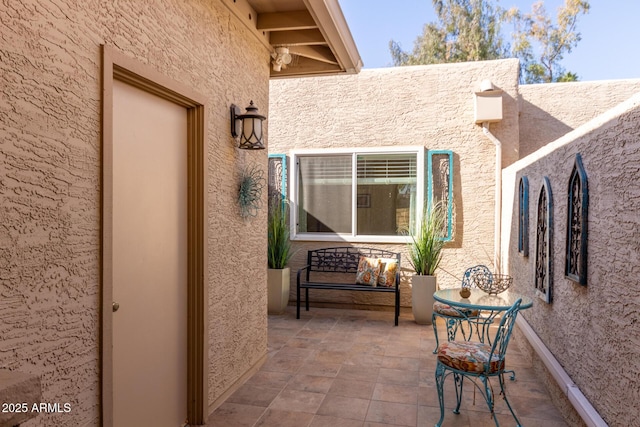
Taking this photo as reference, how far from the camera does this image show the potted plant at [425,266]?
17.5 ft

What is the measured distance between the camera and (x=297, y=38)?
12.4 ft

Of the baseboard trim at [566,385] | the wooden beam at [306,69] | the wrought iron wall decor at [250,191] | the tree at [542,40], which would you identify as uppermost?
the tree at [542,40]

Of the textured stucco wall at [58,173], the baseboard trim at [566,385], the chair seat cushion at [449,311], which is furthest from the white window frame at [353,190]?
the textured stucco wall at [58,173]

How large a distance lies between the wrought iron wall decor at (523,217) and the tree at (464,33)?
11390 millimetres

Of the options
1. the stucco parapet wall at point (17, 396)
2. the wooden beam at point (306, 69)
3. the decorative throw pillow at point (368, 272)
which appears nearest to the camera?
the stucco parapet wall at point (17, 396)

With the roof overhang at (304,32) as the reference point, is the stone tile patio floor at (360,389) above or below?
below

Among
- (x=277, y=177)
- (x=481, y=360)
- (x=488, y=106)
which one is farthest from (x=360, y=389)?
(x=488, y=106)

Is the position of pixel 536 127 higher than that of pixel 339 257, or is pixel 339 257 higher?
pixel 536 127

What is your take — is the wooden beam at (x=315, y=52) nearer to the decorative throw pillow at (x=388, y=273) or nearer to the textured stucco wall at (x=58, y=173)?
the textured stucco wall at (x=58, y=173)

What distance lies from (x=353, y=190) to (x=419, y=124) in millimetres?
1238

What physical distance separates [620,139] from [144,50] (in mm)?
2308

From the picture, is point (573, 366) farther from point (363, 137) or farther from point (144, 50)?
point (363, 137)

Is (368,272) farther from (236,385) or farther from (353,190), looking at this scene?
(236,385)

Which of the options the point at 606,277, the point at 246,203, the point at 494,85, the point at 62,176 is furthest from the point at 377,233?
the point at 62,176
